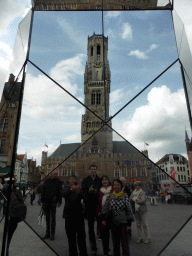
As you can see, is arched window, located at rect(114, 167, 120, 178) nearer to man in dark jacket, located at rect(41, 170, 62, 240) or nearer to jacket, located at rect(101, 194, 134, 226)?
jacket, located at rect(101, 194, 134, 226)

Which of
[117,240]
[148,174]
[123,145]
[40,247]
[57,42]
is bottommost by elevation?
[40,247]

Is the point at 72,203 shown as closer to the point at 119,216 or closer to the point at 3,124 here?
the point at 119,216

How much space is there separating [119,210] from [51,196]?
1193mm

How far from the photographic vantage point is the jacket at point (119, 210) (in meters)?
2.85

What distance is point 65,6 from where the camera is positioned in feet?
13.4

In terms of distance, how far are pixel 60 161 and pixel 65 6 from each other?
3.49 m

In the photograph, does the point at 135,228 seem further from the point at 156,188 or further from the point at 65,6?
the point at 65,6

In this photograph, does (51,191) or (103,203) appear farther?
(51,191)

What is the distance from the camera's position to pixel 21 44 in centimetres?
400

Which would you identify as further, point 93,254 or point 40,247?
point 40,247

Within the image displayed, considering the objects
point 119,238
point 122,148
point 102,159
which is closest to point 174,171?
point 122,148

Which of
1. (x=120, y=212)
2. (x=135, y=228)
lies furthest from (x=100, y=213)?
(x=135, y=228)

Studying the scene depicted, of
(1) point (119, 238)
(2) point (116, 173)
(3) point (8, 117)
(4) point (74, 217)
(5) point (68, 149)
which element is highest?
(3) point (8, 117)

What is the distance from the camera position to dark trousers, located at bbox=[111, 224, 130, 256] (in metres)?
2.77
